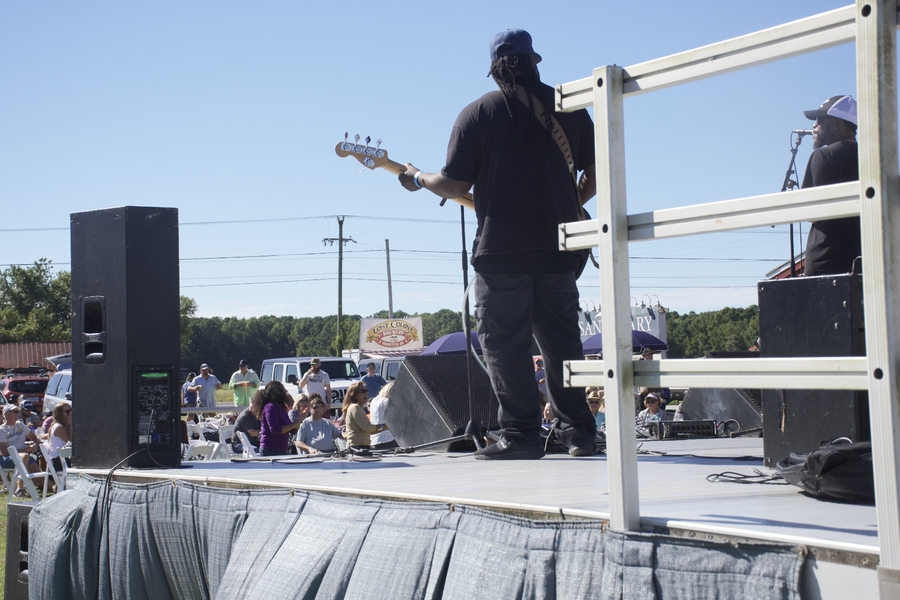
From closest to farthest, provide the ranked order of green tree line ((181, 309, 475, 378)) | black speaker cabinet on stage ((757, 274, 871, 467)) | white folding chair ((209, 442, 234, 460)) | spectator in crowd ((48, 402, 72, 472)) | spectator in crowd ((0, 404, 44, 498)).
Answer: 1. black speaker cabinet on stage ((757, 274, 871, 467))
2. white folding chair ((209, 442, 234, 460))
3. spectator in crowd ((48, 402, 72, 472))
4. spectator in crowd ((0, 404, 44, 498))
5. green tree line ((181, 309, 475, 378))

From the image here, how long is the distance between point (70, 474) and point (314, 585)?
2455 millimetres

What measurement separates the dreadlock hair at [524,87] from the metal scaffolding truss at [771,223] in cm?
160

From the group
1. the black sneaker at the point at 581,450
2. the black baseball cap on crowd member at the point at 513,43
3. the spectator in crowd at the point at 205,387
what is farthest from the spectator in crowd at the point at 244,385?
the black baseball cap on crowd member at the point at 513,43

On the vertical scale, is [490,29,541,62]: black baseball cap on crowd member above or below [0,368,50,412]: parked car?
above

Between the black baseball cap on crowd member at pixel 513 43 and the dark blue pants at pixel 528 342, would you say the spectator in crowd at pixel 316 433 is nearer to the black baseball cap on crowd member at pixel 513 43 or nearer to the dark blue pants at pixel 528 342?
the dark blue pants at pixel 528 342

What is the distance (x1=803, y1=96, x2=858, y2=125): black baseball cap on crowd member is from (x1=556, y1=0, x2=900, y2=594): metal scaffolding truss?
2.20 metres

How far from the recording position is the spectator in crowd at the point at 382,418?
5266 mm

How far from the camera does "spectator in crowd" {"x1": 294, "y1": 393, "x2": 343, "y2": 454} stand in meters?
8.26

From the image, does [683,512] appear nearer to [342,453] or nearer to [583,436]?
[583,436]

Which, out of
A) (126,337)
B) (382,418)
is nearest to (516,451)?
(126,337)

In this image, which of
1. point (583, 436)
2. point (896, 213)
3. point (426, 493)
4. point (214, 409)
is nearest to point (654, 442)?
point (583, 436)

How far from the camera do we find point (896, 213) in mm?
1337

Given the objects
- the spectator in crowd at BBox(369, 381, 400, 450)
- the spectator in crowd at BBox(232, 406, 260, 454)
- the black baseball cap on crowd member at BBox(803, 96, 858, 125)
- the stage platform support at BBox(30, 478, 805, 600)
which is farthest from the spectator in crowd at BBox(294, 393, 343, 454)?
the black baseball cap on crowd member at BBox(803, 96, 858, 125)

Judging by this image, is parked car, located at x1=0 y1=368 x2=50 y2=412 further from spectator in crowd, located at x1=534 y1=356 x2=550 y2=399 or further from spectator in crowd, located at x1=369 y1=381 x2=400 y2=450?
spectator in crowd, located at x1=534 y1=356 x2=550 y2=399
